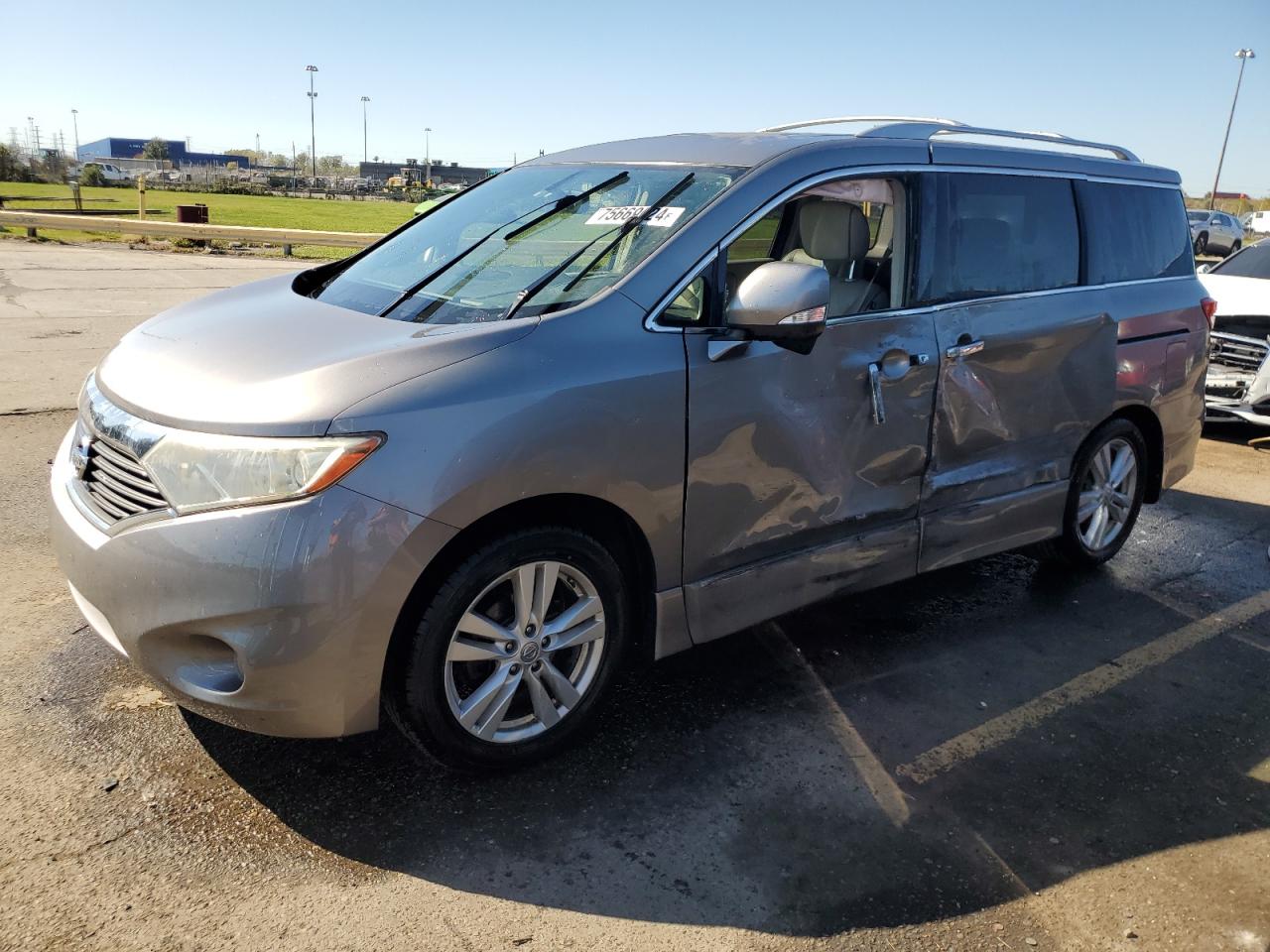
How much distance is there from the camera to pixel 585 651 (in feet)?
10.3

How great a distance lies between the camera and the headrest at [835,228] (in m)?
3.84

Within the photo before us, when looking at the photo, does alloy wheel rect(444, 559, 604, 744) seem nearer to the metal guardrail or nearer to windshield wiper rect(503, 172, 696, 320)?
windshield wiper rect(503, 172, 696, 320)

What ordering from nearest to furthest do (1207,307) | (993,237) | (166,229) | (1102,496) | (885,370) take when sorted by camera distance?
(885,370)
(993,237)
(1102,496)
(1207,307)
(166,229)

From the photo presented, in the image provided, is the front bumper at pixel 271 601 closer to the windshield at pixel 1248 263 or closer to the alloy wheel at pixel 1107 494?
the alloy wheel at pixel 1107 494

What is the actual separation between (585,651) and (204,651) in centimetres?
109

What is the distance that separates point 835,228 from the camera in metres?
3.91

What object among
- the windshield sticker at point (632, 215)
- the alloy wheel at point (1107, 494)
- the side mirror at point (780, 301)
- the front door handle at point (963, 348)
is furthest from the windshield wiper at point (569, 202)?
the alloy wheel at point (1107, 494)

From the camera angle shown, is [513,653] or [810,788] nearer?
[513,653]

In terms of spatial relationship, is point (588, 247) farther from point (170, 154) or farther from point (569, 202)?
point (170, 154)

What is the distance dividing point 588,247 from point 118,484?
1.61 m

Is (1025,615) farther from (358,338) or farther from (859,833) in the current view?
(358,338)

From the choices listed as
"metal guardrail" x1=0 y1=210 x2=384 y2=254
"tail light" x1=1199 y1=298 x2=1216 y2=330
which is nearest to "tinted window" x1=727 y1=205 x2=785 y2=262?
"tail light" x1=1199 y1=298 x2=1216 y2=330

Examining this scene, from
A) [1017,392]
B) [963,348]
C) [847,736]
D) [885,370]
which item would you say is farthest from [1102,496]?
[847,736]

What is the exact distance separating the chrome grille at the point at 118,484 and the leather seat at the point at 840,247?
2.29 meters
